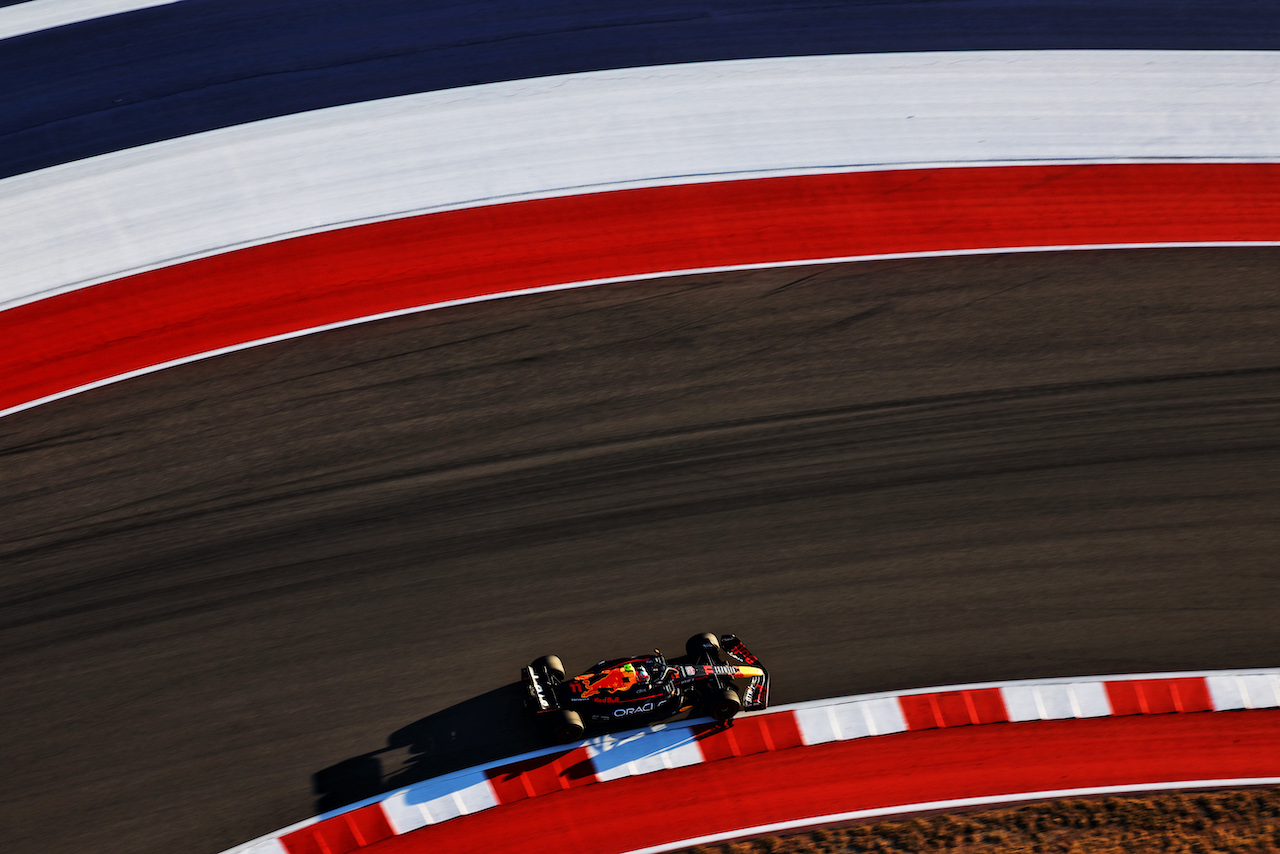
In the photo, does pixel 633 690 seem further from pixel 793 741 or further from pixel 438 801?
pixel 438 801

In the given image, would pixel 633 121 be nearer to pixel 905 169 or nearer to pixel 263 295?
pixel 905 169

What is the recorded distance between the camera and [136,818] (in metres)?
11.1

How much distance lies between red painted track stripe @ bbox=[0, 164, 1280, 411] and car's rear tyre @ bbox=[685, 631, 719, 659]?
602 cm

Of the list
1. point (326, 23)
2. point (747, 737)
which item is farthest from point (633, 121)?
point (747, 737)

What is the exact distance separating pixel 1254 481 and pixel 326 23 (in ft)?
58.5

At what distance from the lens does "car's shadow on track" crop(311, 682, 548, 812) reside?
37.1ft

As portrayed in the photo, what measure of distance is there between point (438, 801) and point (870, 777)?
577cm

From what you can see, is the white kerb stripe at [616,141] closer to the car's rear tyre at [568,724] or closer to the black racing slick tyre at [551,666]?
the black racing slick tyre at [551,666]

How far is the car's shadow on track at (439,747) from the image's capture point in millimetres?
11305

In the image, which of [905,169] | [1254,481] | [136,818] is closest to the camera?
[136,818]

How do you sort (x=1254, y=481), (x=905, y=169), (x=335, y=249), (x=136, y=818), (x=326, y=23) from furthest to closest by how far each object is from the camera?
(x=326, y=23) → (x=905, y=169) → (x=335, y=249) → (x=1254, y=481) → (x=136, y=818)

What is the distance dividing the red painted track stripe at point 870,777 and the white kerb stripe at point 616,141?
953 cm

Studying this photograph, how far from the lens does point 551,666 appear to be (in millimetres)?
11266

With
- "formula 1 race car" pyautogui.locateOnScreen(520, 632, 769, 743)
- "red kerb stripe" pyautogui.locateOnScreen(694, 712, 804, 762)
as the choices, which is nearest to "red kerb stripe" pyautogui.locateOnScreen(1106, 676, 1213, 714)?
"red kerb stripe" pyautogui.locateOnScreen(694, 712, 804, 762)
